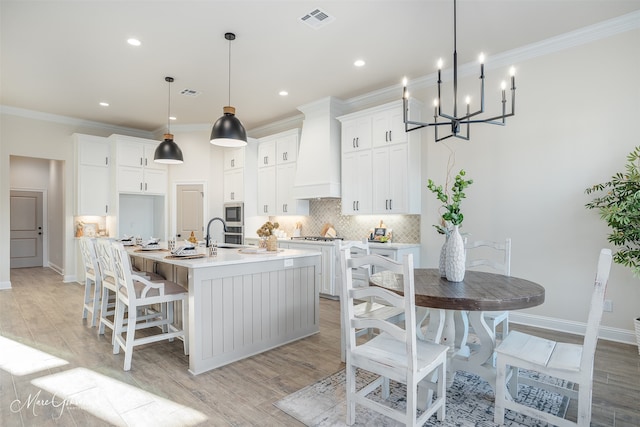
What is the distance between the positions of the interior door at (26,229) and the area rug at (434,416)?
9896 mm

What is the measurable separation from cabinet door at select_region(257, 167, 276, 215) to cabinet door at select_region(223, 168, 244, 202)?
36cm

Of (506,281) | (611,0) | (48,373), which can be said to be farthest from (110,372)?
(611,0)

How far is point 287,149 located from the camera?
6293 mm

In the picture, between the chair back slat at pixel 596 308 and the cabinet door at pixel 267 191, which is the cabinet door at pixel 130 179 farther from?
the chair back slat at pixel 596 308

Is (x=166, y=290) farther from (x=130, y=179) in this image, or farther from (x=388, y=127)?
(x=130, y=179)

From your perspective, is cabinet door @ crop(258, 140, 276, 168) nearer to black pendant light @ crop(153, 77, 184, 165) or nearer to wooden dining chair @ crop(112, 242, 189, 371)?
black pendant light @ crop(153, 77, 184, 165)

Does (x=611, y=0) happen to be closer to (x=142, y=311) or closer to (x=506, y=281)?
(x=506, y=281)

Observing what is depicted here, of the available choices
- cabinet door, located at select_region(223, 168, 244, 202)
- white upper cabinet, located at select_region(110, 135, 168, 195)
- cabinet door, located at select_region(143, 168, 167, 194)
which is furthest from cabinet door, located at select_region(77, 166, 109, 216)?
cabinet door, located at select_region(223, 168, 244, 202)

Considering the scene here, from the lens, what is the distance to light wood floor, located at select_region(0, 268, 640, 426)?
2160 millimetres

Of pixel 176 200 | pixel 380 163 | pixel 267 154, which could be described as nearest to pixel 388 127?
pixel 380 163

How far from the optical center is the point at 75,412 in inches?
86.7

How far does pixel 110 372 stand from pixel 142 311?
1.50m

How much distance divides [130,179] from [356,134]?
4.80m

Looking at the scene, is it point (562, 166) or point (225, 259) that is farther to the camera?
point (562, 166)
